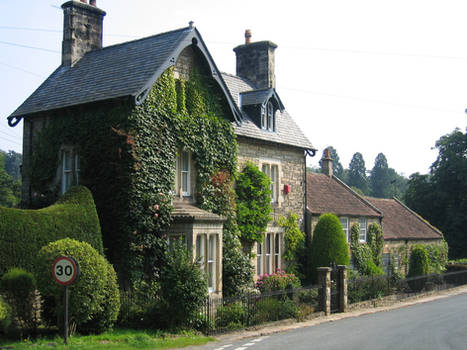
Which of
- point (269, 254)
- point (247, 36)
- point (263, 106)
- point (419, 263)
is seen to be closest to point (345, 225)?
point (419, 263)

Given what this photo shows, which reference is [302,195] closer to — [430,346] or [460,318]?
[460,318]

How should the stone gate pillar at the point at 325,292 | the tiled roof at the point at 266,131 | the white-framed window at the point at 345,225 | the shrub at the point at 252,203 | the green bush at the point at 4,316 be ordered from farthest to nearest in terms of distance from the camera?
the white-framed window at the point at 345,225
the tiled roof at the point at 266,131
the shrub at the point at 252,203
the stone gate pillar at the point at 325,292
the green bush at the point at 4,316

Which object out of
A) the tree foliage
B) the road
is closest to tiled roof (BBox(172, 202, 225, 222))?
the road

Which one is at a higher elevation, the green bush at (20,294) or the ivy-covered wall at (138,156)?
the ivy-covered wall at (138,156)

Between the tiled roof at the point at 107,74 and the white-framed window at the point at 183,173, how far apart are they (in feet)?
11.1

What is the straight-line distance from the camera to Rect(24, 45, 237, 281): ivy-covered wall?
17.9m

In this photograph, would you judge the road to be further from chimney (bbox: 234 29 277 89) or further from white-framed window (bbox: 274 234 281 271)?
chimney (bbox: 234 29 277 89)

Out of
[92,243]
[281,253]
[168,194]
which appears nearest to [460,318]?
[281,253]

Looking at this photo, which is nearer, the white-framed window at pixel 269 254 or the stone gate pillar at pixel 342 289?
the stone gate pillar at pixel 342 289

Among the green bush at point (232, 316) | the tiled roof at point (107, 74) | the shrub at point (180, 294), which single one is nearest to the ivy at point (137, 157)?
the tiled roof at point (107, 74)

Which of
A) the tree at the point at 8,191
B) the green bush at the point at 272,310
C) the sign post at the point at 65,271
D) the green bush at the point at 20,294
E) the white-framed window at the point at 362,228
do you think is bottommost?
the green bush at the point at 272,310

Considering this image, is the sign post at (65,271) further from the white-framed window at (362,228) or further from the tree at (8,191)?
the tree at (8,191)

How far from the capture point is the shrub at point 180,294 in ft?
51.8

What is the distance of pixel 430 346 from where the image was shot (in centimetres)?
1449
